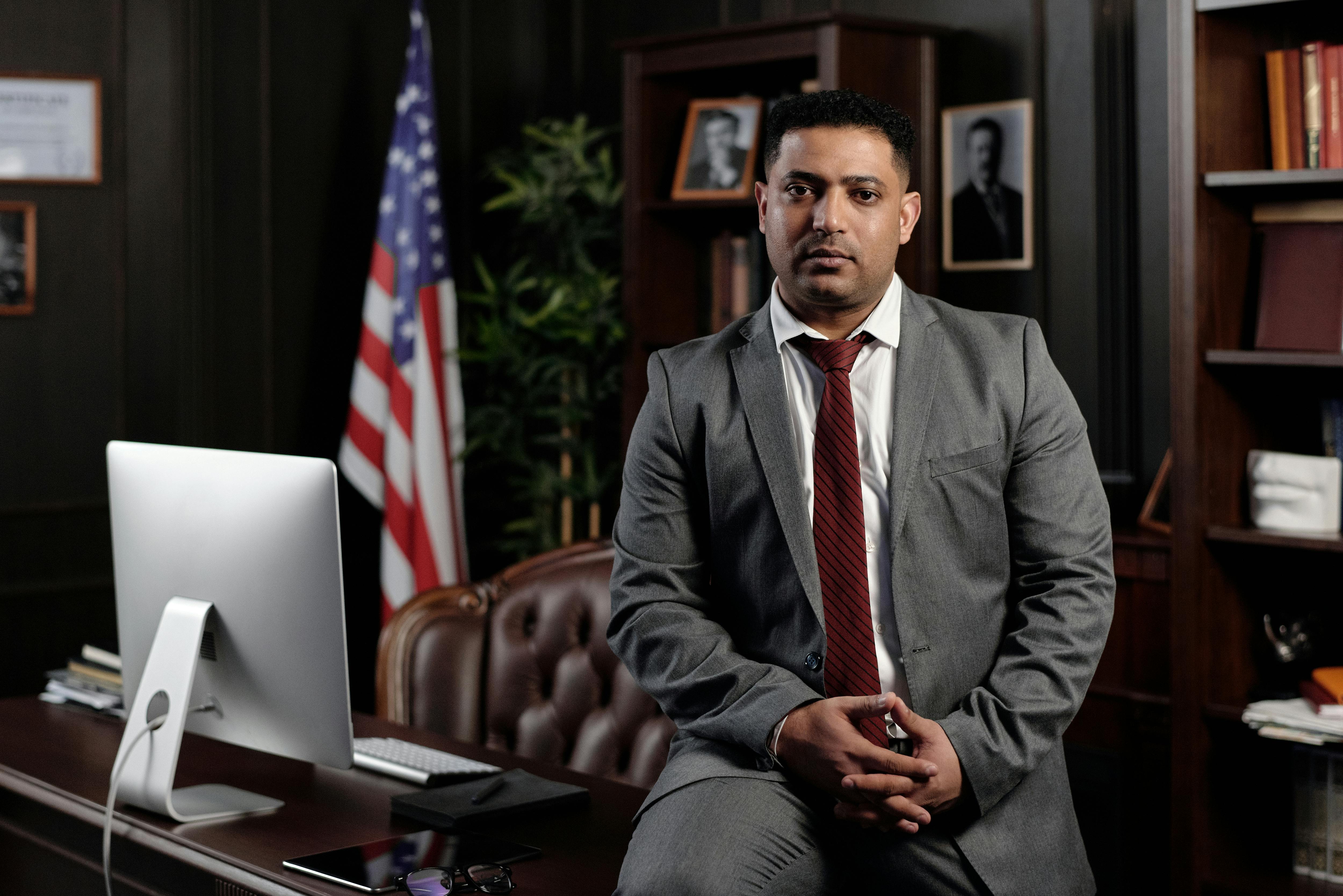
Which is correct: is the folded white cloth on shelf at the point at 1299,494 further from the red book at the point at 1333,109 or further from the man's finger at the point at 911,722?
the man's finger at the point at 911,722

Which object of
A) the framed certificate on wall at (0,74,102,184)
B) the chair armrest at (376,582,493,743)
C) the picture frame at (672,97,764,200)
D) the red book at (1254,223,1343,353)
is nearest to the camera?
the chair armrest at (376,582,493,743)

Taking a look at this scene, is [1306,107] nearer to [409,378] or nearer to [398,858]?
[398,858]

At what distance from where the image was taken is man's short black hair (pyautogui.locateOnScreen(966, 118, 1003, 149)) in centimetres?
360

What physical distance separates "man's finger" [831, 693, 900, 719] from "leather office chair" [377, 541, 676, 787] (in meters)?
0.77

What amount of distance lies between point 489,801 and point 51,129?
2993mm

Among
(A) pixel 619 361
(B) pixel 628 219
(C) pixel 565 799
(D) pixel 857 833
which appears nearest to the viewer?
(D) pixel 857 833

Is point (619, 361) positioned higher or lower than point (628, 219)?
lower

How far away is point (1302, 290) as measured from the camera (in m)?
2.82

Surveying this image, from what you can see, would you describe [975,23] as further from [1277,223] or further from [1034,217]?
[1277,223]

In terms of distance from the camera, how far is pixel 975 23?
3686mm

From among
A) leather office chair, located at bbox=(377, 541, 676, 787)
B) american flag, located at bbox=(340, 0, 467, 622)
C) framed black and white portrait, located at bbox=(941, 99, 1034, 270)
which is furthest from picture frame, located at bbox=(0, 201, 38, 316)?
framed black and white portrait, located at bbox=(941, 99, 1034, 270)

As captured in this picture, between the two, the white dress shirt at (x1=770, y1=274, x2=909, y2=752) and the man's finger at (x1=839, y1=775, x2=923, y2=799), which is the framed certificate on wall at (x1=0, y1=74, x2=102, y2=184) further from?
the man's finger at (x1=839, y1=775, x2=923, y2=799)

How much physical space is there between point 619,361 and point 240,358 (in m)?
1.22

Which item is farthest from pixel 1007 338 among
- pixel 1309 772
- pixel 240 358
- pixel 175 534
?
pixel 240 358
